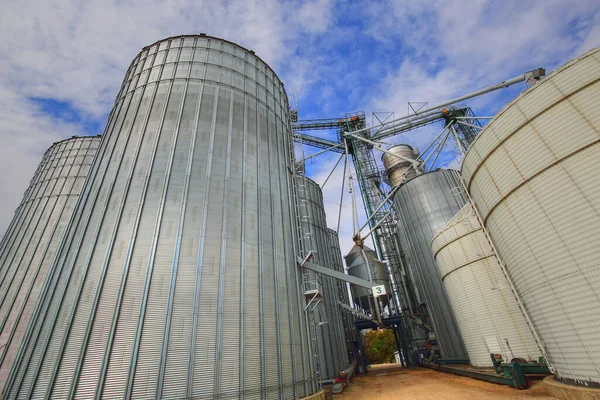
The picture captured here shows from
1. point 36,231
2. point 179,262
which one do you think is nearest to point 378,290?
point 179,262

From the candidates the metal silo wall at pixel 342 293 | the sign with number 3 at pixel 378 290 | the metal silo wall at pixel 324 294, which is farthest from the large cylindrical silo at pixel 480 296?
the metal silo wall at pixel 342 293

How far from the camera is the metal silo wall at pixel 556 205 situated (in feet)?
25.6

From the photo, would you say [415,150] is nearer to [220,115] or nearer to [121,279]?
[220,115]

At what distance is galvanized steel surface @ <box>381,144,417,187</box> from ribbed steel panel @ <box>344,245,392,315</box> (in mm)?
9122

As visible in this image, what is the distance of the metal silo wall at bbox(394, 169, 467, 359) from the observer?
2200 cm

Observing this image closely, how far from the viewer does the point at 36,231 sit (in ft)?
70.7

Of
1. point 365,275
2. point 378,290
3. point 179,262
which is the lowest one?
point 378,290

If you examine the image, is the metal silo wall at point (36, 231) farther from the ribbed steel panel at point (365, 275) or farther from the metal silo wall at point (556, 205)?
the ribbed steel panel at point (365, 275)

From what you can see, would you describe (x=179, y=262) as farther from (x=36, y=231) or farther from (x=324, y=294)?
(x=36, y=231)

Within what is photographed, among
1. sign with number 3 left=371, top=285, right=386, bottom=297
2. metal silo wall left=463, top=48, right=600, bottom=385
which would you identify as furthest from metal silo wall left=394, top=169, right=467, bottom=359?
metal silo wall left=463, top=48, right=600, bottom=385

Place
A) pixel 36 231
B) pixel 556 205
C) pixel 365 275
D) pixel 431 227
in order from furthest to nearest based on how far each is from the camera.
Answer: pixel 365 275, pixel 431 227, pixel 36 231, pixel 556 205

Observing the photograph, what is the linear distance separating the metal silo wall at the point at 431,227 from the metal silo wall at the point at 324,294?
7421 mm

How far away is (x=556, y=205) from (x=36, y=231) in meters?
30.1

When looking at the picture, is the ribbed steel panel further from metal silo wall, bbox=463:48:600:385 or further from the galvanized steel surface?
metal silo wall, bbox=463:48:600:385
